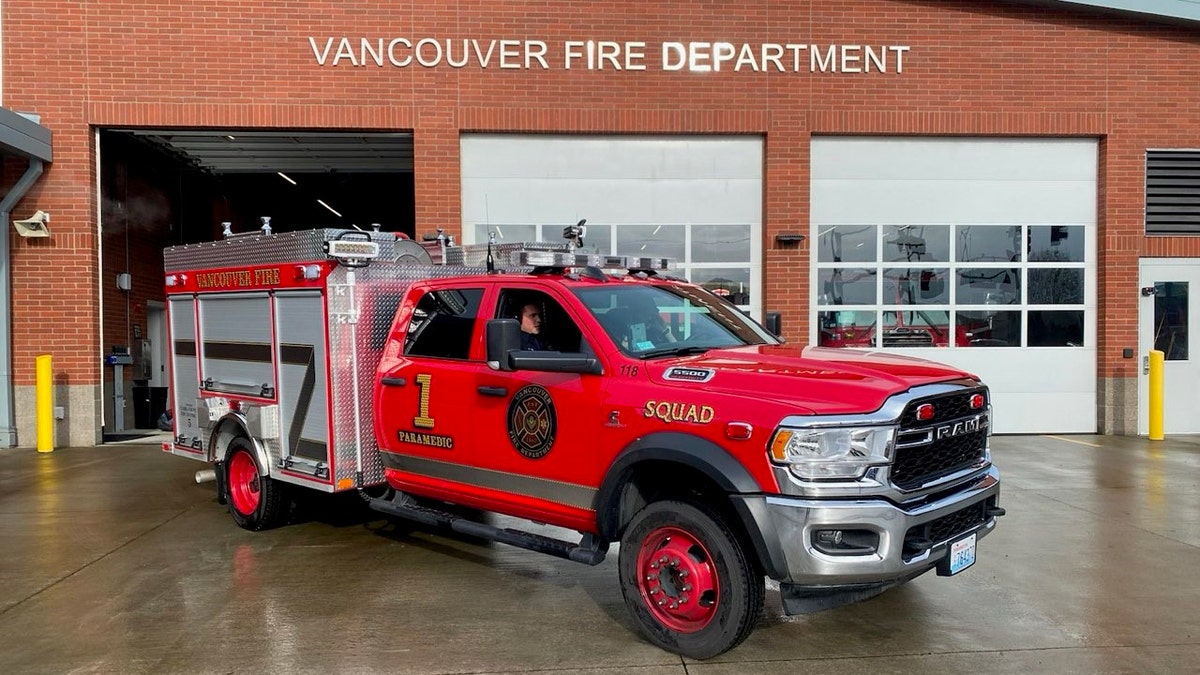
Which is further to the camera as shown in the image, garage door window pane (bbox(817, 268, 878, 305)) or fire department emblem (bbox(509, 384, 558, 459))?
garage door window pane (bbox(817, 268, 878, 305))

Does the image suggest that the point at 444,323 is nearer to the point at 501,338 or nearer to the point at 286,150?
the point at 501,338

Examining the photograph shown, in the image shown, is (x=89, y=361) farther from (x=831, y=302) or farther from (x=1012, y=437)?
(x=1012, y=437)

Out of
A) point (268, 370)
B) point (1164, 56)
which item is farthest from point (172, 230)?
point (1164, 56)

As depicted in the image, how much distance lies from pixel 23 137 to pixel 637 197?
26.7ft

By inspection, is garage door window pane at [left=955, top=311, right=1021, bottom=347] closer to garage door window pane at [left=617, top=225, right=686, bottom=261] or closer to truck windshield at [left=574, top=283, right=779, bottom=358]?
garage door window pane at [left=617, top=225, right=686, bottom=261]

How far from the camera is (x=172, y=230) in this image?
17547 millimetres

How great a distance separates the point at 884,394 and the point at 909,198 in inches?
367

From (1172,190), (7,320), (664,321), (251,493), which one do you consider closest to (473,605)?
(664,321)

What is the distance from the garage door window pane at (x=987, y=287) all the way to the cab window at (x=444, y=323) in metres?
9.13

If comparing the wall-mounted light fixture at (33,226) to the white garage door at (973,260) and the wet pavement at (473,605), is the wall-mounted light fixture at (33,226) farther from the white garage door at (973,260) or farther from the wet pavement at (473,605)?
the white garage door at (973,260)

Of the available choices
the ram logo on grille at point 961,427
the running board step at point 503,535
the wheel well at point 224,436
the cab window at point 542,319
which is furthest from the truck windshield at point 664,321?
the wheel well at point 224,436

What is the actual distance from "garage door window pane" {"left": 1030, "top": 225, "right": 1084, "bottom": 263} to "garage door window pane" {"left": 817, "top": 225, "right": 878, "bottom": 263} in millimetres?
2493

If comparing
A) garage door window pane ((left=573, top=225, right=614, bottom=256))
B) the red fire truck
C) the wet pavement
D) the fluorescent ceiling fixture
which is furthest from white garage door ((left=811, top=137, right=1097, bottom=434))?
the fluorescent ceiling fixture

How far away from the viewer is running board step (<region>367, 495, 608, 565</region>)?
4734 millimetres
